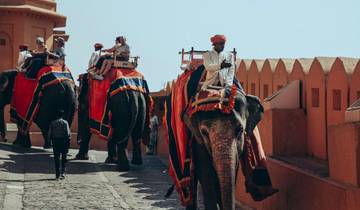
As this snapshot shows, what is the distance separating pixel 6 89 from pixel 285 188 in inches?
450

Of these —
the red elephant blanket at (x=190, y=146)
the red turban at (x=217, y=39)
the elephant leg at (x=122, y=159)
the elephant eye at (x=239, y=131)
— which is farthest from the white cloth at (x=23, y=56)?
the elephant eye at (x=239, y=131)

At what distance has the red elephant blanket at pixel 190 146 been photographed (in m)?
10.5

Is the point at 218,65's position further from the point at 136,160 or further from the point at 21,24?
the point at 21,24

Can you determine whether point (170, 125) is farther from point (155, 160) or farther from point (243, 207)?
point (155, 160)

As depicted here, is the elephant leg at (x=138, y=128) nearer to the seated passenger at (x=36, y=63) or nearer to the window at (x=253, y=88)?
the seated passenger at (x=36, y=63)

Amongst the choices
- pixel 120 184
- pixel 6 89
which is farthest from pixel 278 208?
pixel 6 89

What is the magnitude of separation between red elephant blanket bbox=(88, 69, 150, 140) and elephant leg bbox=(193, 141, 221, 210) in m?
8.09

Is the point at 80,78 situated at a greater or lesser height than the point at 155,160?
greater

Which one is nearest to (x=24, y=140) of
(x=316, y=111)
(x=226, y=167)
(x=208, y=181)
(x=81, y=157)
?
(x=81, y=157)

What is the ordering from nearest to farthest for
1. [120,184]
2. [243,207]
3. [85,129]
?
A: [243,207] < [120,184] < [85,129]

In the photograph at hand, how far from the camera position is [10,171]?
1684cm

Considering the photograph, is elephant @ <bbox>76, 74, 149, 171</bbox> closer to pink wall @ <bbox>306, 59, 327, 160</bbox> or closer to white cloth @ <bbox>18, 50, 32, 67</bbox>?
white cloth @ <bbox>18, 50, 32, 67</bbox>

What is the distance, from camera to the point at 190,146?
445 inches

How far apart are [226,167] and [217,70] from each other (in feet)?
4.91
